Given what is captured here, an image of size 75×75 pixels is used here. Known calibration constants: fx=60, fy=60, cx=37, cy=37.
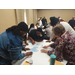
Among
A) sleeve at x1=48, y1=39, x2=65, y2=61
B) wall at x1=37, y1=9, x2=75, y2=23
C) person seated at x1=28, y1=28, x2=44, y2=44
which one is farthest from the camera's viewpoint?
wall at x1=37, y1=9, x2=75, y2=23

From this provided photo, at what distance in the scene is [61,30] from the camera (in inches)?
41.7

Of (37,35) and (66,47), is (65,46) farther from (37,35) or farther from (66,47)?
(37,35)

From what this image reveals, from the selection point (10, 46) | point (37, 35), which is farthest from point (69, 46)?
point (37, 35)

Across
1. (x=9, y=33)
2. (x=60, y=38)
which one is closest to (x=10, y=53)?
(x=9, y=33)

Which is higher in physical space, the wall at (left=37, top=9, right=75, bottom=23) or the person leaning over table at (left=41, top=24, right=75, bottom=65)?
the wall at (left=37, top=9, right=75, bottom=23)

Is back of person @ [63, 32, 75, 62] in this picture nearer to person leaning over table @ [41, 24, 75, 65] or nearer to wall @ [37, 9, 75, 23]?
person leaning over table @ [41, 24, 75, 65]

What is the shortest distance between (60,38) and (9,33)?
88 cm

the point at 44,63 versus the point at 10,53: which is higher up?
the point at 10,53

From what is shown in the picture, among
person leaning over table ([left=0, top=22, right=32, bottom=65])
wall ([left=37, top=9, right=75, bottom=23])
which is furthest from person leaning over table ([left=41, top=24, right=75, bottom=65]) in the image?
wall ([left=37, top=9, right=75, bottom=23])

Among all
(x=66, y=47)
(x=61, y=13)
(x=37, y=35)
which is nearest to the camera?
(x=66, y=47)

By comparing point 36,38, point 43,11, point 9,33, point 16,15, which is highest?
point 43,11

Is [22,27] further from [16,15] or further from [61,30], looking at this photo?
[16,15]

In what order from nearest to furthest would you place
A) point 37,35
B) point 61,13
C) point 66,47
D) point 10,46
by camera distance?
point 10,46
point 66,47
point 37,35
point 61,13

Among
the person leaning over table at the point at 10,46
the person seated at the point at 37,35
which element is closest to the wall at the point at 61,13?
the person seated at the point at 37,35
